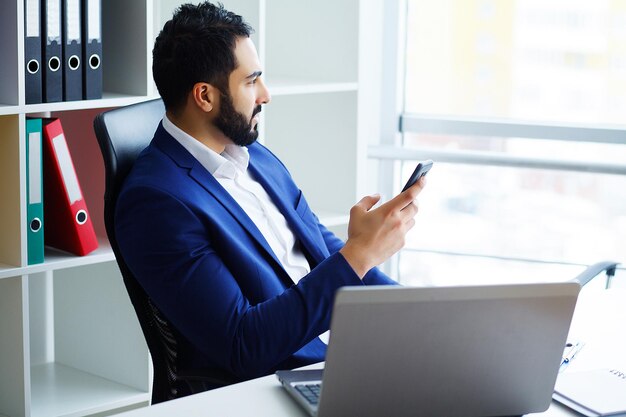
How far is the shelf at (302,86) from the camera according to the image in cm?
278

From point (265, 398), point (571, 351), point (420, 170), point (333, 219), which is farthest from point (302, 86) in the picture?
point (265, 398)

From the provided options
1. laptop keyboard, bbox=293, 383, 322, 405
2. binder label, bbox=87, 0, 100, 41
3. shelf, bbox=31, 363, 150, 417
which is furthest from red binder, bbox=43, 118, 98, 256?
laptop keyboard, bbox=293, 383, 322, 405

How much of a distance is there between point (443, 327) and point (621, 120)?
216cm

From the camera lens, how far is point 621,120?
3170 millimetres

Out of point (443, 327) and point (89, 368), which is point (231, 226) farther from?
point (89, 368)

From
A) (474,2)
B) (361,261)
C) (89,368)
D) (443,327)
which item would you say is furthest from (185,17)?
(474,2)

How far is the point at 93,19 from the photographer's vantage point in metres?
2.31

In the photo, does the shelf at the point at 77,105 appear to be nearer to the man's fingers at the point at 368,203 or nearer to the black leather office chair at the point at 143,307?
the black leather office chair at the point at 143,307

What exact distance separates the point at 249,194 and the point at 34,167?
1.83 feet

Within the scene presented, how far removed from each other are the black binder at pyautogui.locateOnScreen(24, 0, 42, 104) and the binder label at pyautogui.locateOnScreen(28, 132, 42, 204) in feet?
0.29

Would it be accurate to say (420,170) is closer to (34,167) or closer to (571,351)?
(571,351)

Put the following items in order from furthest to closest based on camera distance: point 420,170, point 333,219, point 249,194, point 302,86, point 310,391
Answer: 1. point 333,219
2. point 302,86
3. point 249,194
4. point 420,170
5. point 310,391

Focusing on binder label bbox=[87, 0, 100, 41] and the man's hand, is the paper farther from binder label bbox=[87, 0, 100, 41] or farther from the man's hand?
binder label bbox=[87, 0, 100, 41]

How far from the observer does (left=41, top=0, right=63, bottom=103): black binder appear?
2207mm
